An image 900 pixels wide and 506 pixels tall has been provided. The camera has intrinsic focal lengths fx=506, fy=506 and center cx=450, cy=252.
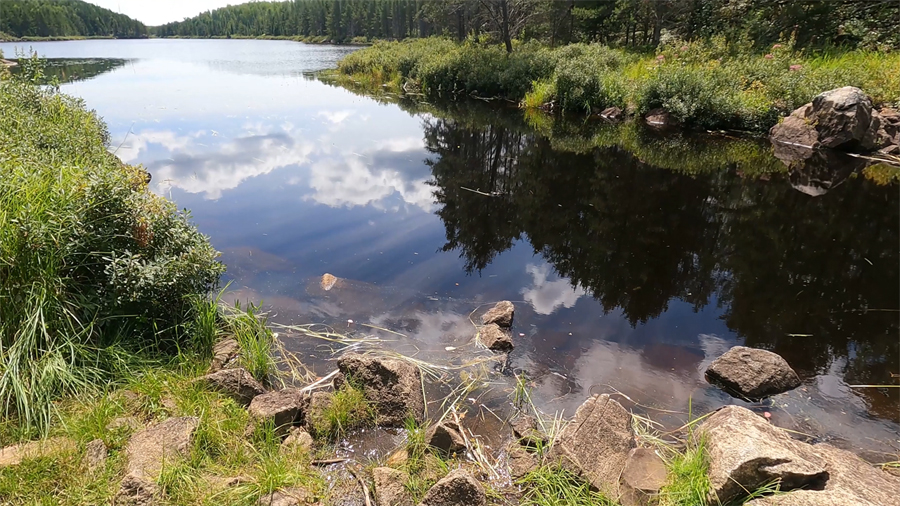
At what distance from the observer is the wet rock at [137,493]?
3.16 metres

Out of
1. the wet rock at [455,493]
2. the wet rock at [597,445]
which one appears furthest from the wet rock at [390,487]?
the wet rock at [597,445]

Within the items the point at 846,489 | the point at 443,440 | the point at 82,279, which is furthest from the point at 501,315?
the point at 82,279

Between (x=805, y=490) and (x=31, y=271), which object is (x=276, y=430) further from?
(x=805, y=490)

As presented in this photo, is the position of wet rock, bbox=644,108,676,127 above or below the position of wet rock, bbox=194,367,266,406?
above

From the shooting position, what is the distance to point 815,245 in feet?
29.3

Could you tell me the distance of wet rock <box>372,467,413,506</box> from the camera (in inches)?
140

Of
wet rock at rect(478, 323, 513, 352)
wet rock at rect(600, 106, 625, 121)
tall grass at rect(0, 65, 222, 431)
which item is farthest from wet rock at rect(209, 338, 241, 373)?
wet rock at rect(600, 106, 625, 121)

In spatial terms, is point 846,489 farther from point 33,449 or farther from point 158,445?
point 33,449

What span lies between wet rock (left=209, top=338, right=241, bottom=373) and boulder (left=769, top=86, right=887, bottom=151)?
692 inches

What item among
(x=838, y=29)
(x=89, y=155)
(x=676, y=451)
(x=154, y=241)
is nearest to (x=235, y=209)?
(x=89, y=155)

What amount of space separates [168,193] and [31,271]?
24.5 ft

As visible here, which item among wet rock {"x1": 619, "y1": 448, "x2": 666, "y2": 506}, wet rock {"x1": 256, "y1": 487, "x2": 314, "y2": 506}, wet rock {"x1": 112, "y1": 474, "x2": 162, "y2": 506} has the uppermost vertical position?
wet rock {"x1": 112, "y1": 474, "x2": 162, "y2": 506}

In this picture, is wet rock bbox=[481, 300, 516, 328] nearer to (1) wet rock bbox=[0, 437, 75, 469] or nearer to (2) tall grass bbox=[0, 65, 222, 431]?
(2) tall grass bbox=[0, 65, 222, 431]

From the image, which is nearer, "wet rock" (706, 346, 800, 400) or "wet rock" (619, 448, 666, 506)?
"wet rock" (619, 448, 666, 506)
